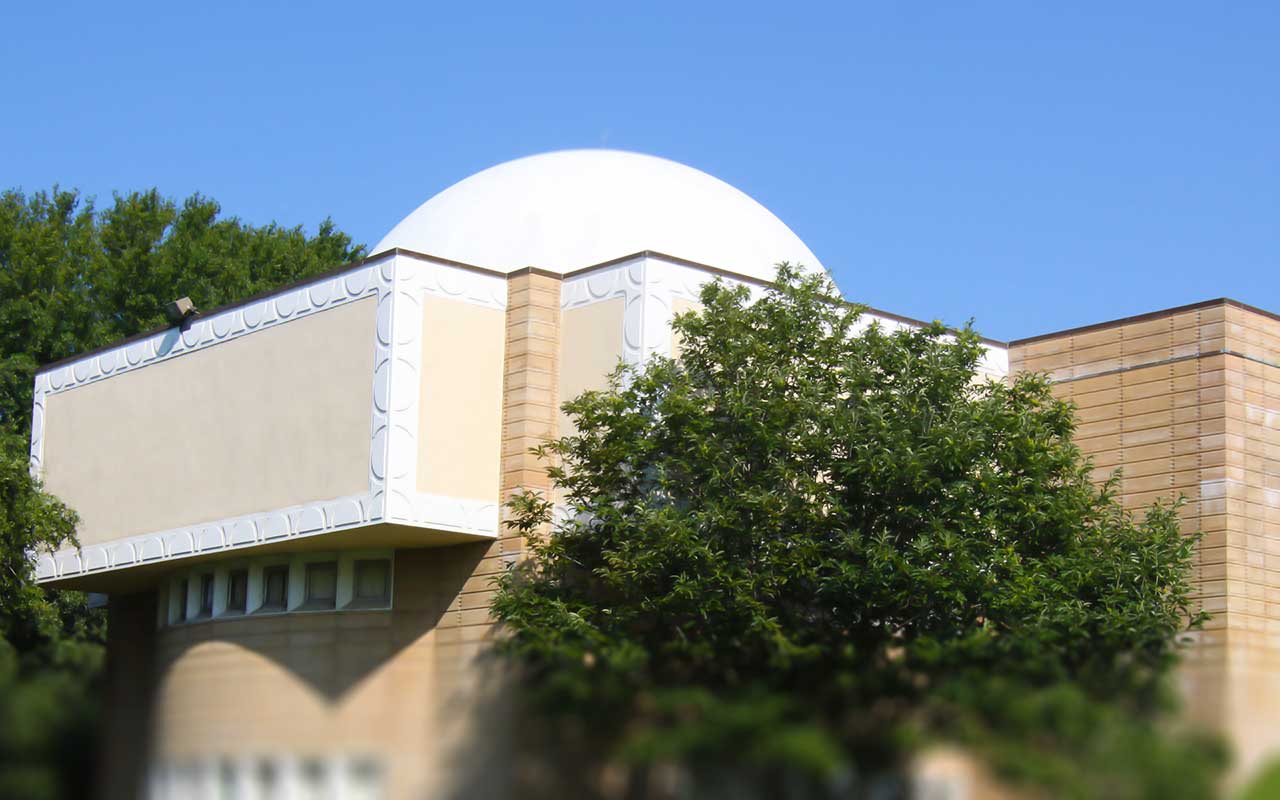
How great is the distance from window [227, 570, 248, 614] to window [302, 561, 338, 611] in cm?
128

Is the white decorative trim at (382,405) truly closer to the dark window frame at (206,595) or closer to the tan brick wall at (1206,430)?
the dark window frame at (206,595)

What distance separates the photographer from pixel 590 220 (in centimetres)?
2589

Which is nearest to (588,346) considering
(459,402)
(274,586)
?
(459,402)

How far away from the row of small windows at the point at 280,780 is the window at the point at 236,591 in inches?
688

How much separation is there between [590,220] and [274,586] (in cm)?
751

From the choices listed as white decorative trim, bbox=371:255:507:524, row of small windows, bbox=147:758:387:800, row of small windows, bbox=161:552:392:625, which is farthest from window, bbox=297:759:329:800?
row of small windows, bbox=161:552:392:625

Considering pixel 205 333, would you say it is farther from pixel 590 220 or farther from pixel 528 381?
pixel 590 220

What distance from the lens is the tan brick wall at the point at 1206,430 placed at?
2241 centimetres

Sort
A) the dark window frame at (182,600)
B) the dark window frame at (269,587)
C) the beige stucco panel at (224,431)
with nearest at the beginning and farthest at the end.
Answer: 1. the beige stucco panel at (224,431)
2. the dark window frame at (269,587)
3. the dark window frame at (182,600)

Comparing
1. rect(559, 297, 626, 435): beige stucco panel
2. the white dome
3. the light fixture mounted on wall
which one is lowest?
rect(559, 297, 626, 435): beige stucco panel

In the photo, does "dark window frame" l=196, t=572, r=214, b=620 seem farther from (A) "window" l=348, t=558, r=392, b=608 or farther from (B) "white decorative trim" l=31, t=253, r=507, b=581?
(A) "window" l=348, t=558, r=392, b=608

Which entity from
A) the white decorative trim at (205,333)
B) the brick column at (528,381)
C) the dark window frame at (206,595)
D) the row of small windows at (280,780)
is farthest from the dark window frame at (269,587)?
the row of small windows at (280,780)

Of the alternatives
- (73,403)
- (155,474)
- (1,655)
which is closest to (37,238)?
(73,403)

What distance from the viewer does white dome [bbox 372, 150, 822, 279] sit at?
1003 inches
